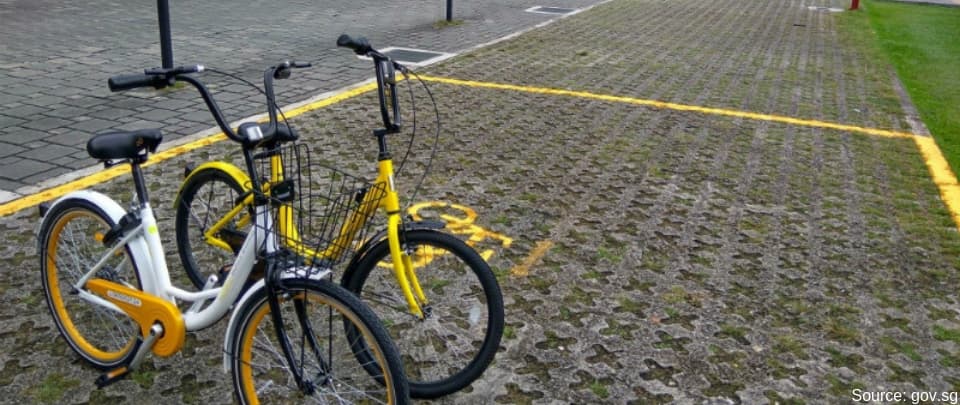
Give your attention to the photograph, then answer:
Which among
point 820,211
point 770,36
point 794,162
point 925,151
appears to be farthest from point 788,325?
point 770,36

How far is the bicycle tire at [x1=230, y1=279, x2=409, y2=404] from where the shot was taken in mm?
2578

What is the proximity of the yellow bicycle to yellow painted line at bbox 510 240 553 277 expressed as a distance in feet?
2.17

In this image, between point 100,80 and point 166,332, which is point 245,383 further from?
point 100,80

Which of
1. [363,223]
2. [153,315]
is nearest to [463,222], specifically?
[363,223]

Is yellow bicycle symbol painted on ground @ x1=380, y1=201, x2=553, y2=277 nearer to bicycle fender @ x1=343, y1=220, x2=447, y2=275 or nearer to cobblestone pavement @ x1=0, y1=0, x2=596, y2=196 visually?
bicycle fender @ x1=343, y1=220, x2=447, y2=275

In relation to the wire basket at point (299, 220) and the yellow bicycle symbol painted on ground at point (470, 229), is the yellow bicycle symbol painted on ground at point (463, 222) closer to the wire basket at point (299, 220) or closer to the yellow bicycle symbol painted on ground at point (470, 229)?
the yellow bicycle symbol painted on ground at point (470, 229)

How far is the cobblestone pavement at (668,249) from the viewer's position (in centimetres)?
345

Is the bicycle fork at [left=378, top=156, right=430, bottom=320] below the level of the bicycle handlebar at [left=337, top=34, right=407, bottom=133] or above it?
below

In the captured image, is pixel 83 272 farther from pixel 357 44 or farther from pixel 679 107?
pixel 679 107

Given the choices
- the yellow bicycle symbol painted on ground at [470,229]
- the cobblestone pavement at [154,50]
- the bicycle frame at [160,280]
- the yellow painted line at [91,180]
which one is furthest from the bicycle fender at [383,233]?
the cobblestone pavement at [154,50]

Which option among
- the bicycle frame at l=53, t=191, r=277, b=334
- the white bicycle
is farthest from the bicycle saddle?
the bicycle frame at l=53, t=191, r=277, b=334

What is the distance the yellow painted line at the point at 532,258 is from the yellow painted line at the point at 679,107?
3.79 metres

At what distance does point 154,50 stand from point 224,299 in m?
7.22

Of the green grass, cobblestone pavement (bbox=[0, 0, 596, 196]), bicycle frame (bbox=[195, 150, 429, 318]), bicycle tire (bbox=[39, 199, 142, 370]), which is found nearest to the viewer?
bicycle frame (bbox=[195, 150, 429, 318])
